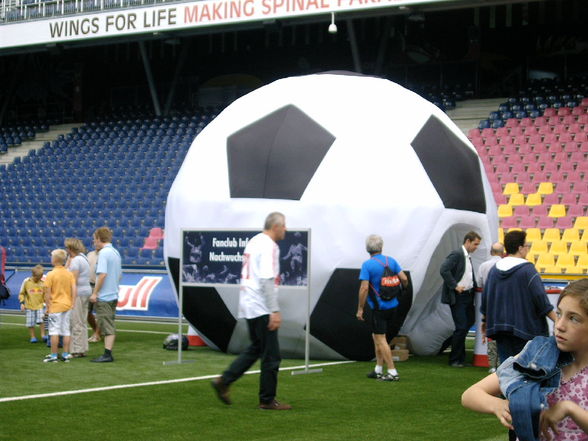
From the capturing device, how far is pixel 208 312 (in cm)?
1142

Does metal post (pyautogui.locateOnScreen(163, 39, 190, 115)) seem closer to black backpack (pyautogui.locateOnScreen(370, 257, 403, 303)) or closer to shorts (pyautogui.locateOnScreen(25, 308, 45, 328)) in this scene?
shorts (pyautogui.locateOnScreen(25, 308, 45, 328))

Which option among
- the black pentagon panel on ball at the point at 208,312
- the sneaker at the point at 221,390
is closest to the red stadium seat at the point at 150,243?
the black pentagon panel on ball at the point at 208,312

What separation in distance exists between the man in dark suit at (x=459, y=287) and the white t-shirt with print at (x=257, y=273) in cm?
361

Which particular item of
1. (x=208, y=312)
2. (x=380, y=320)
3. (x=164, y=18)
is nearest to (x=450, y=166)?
(x=380, y=320)

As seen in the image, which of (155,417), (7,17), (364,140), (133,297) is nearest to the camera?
(155,417)

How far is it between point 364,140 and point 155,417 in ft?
15.5


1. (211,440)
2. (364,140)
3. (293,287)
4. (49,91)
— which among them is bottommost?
(211,440)

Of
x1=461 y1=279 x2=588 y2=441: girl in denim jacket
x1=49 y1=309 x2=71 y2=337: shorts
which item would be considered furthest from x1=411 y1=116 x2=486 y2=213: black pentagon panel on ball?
x1=461 y1=279 x2=588 y2=441: girl in denim jacket

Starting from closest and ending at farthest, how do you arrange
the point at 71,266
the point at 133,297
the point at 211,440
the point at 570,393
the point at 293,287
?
the point at 570,393
the point at 211,440
the point at 293,287
the point at 71,266
the point at 133,297

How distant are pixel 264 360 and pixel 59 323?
417 centimetres

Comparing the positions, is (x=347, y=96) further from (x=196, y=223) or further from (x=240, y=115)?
(x=196, y=223)

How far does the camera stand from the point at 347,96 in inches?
459

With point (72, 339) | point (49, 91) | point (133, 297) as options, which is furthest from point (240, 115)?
point (49, 91)

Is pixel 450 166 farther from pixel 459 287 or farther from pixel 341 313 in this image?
pixel 341 313
